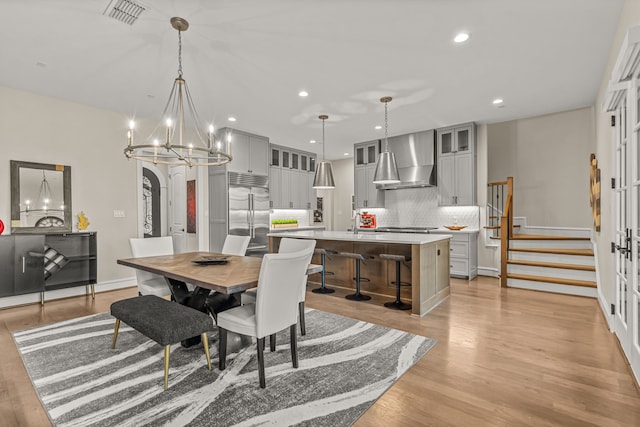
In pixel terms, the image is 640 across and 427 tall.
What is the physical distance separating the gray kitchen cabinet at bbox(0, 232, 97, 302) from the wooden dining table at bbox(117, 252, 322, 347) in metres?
1.92

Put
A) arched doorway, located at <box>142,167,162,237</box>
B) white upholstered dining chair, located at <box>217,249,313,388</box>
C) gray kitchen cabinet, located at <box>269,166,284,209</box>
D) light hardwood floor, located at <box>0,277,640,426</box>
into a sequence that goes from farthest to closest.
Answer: arched doorway, located at <box>142,167,162,237</box>
gray kitchen cabinet, located at <box>269,166,284,209</box>
white upholstered dining chair, located at <box>217,249,313,388</box>
light hardwood floor, located at <box>0,277,640,426</box>

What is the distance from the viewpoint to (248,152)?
20.8 feet

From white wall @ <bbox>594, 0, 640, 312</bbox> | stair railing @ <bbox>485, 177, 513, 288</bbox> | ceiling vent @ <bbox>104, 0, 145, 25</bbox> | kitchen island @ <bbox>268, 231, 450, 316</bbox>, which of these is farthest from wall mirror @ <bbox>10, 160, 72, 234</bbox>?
stair railing @ <bbox>485, 177, 513, 288</bbox>

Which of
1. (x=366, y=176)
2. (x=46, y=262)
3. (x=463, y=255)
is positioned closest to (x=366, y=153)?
(x=366, y=176)

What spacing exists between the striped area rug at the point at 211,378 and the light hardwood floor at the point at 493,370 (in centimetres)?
12

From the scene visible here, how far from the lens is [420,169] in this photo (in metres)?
6.28

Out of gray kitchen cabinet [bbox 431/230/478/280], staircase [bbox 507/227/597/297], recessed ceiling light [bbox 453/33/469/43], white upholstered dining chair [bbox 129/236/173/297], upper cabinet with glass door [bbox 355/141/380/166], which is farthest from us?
upper cabinet with glass door [bbox 355/141/380/166]

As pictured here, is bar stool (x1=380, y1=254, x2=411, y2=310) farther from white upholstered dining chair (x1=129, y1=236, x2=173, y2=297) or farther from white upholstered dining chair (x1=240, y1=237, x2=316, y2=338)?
white upholstered dining chair (x1=129, y1=236, x2=173, y2=297)

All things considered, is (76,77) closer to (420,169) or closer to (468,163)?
(420,169)

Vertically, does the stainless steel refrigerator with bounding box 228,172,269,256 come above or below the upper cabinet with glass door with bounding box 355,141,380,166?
below

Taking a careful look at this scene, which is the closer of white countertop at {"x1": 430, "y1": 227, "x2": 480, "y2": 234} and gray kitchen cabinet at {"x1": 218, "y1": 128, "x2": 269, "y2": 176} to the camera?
white countertop at {"x1": 430, "y1": 227, "x2": 480, "y2": 234}

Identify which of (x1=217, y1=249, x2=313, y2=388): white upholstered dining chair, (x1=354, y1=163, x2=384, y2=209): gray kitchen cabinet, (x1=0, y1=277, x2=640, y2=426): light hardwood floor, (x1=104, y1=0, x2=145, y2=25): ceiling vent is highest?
(x1=104, y1=0, x2=145, y2=25): ceiling vent

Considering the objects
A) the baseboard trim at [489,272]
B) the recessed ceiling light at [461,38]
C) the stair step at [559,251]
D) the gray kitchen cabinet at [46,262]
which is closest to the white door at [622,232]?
the recessed ceiling light at [461,38]

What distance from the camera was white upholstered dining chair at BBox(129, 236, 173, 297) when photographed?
3.31m
